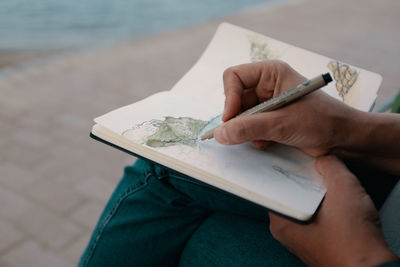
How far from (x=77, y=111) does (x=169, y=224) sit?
1772 mm

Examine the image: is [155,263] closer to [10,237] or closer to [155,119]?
[155,119]

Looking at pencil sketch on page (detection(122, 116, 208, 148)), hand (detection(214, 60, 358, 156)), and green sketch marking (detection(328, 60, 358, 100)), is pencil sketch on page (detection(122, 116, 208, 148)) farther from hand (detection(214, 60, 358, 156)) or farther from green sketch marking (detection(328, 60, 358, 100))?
green sketch marking (detection(328, 60, 358, 100))

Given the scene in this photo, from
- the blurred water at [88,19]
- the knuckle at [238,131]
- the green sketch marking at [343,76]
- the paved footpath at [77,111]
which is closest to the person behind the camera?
the knuckle at [238,131]

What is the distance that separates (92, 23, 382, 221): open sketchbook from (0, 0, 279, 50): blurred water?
3168mm

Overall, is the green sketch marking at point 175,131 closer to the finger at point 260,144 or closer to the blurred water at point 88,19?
the finger at point 260,144

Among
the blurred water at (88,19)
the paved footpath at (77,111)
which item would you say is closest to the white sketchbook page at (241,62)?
the paved footpath at (77,111)

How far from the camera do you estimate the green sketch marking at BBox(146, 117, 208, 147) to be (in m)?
0.66

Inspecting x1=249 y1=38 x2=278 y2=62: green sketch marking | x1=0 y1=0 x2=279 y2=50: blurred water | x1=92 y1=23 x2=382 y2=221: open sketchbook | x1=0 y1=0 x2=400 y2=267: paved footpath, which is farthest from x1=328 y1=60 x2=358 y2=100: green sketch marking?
x1=0 y1=0 x2=279 y2=50: blurred water

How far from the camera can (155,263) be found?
0.79 metres

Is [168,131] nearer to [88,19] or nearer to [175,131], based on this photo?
[175,131]

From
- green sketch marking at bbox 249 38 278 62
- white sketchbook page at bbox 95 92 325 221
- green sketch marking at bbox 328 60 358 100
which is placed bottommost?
white sketchbook page at bbox 95 92 325 221

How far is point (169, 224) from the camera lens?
0.79 m

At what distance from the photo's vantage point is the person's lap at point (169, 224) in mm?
751

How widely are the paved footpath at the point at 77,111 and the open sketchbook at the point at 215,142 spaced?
99cm
